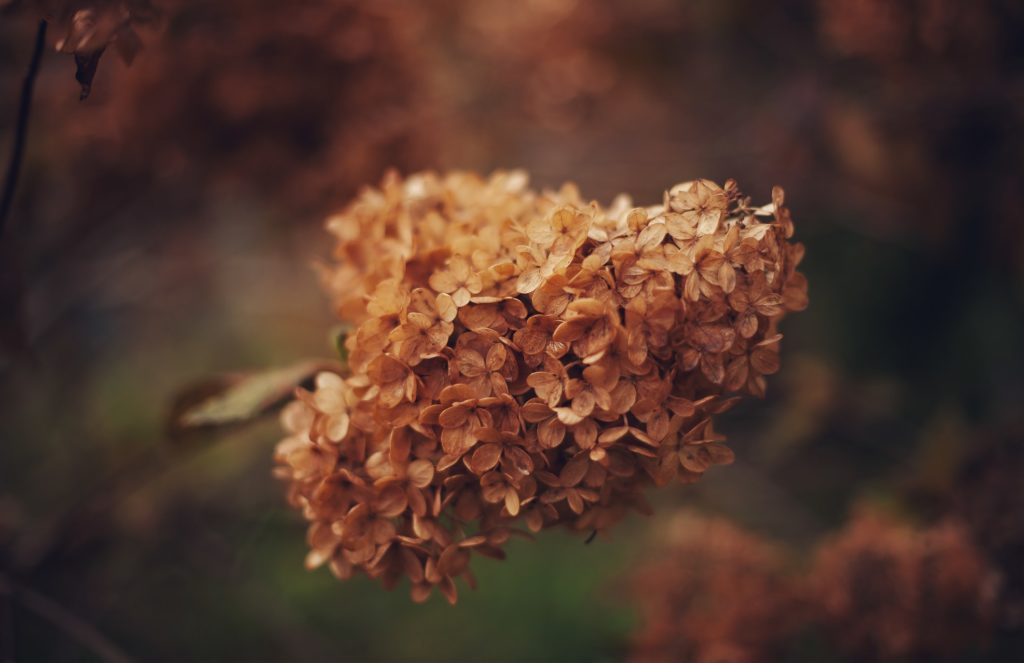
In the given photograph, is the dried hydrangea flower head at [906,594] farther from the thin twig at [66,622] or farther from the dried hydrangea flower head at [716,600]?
the thin twig at [66,622]

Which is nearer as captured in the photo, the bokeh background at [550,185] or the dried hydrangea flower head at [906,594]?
the dried hydrangea flower head at [906,594]

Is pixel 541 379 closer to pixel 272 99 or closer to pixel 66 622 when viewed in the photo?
pixel 66 622

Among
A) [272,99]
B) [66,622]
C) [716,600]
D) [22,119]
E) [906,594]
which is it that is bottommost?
[716,600]

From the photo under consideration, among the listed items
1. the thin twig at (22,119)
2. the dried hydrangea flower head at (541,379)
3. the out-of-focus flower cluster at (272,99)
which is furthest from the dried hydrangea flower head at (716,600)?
the thin twig at (22,119)

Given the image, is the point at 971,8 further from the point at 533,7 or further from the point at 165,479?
the point at 165,479

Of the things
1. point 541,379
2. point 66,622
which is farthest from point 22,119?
point 66,622

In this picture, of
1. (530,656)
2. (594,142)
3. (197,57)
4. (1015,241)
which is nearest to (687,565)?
(530,656)
